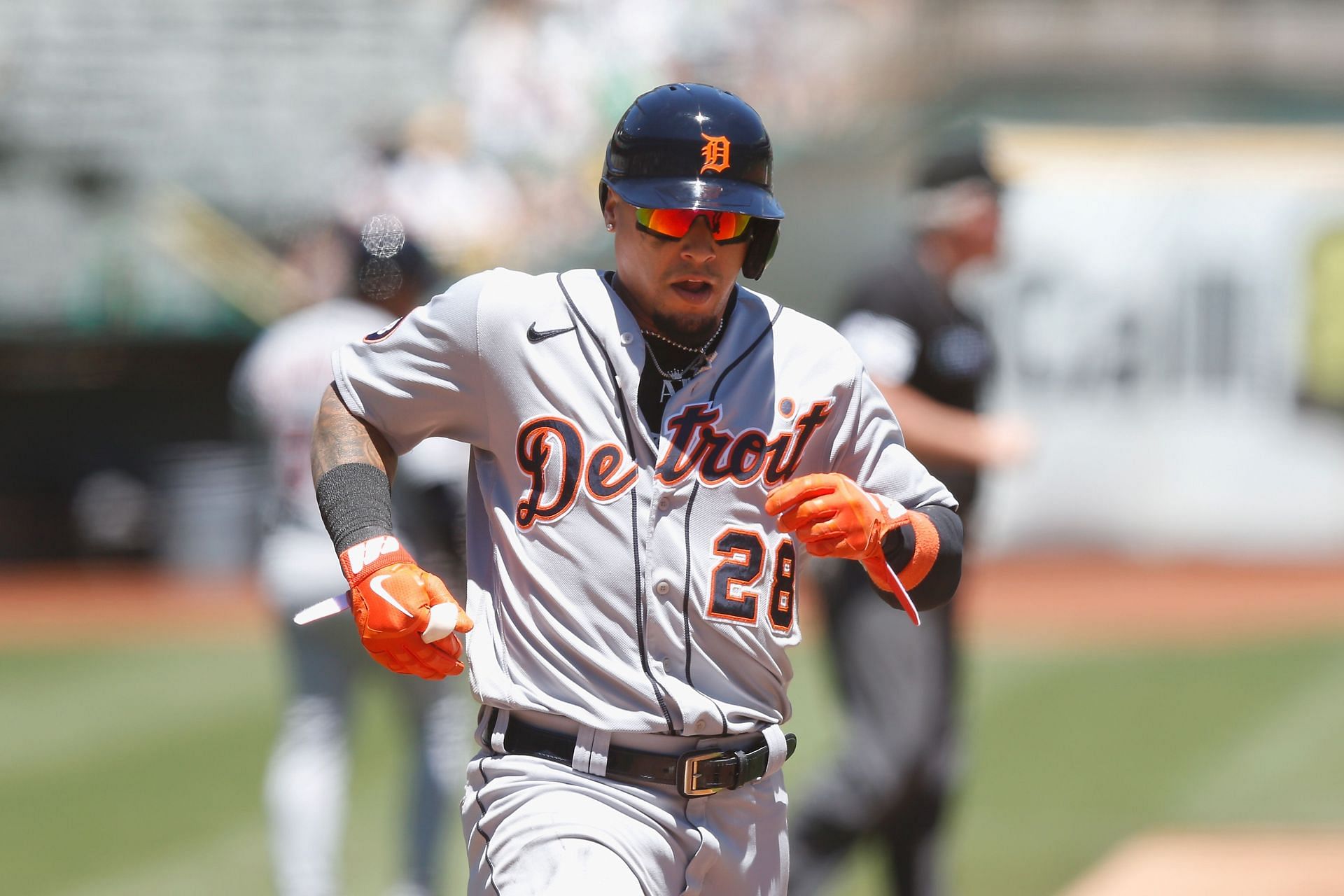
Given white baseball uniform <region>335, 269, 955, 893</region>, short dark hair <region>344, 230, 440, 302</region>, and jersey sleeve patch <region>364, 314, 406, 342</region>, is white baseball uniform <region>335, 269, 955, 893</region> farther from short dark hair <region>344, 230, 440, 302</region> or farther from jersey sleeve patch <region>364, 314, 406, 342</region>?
short dark hair <region>344, 230, 440, 302</region>

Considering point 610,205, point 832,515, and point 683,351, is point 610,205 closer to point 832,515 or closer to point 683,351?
point 683,351

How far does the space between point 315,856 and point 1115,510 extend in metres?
11.5

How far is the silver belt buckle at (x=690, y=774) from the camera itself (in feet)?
8.68

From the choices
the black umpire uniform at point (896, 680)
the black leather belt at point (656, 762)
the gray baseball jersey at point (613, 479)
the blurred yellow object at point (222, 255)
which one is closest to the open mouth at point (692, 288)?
the gray baseball jersey at point (613, 479)

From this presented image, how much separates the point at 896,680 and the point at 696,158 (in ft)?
6.51

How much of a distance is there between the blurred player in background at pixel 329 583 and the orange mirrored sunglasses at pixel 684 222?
75.8 inches

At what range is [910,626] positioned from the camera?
14.2 ft

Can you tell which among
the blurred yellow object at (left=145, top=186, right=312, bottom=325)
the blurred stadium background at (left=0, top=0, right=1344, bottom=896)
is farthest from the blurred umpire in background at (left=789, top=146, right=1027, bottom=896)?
the blurred yellow object at (left=145, top=186, right=312, bottom=325)

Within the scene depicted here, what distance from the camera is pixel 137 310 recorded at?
14.8 meters

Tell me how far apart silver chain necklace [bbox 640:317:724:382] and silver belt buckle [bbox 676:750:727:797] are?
0.61 meters

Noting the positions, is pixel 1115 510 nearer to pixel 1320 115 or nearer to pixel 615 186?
pixel 1320 115

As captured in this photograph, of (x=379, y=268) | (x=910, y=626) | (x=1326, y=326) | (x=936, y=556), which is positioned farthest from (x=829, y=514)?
(x=1326, y=326)

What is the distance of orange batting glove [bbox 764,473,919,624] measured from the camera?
2.61 metres

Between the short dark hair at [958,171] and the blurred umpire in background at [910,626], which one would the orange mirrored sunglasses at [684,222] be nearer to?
the blurred umpire in background at [910,626]
